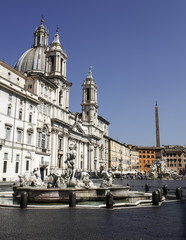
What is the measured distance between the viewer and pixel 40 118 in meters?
38.9

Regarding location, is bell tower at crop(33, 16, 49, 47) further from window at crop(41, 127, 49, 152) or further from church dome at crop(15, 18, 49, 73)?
window at crop(41, 127, 49, 152)

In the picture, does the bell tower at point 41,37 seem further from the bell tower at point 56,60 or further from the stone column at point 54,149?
the stone column at point 54,149

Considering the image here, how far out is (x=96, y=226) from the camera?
24.2 feet

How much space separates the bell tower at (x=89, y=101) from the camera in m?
66.1

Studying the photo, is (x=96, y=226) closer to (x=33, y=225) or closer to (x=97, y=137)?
(x=33, y=225)

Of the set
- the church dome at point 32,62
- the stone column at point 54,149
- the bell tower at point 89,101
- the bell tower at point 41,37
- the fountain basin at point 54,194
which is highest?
the bell tower at point 41,37

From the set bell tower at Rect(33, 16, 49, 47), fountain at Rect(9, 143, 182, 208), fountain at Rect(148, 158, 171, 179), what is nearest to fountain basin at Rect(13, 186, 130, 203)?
fountain at Rect(9, 143, 182, 208)

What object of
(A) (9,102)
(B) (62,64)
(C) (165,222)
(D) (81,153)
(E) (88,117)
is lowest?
(C) (165,222)

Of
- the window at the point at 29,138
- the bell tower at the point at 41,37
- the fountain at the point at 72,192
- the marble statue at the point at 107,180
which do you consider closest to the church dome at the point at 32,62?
the bell tower at the point at 41,37

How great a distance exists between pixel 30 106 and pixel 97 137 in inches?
1282

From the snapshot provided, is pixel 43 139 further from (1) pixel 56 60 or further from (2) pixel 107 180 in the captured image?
(2) pixel 107 180

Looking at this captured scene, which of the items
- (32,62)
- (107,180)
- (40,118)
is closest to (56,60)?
(32,62)

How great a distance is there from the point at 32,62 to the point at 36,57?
55.9 inches

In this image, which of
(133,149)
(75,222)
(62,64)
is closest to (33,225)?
(75,222)
